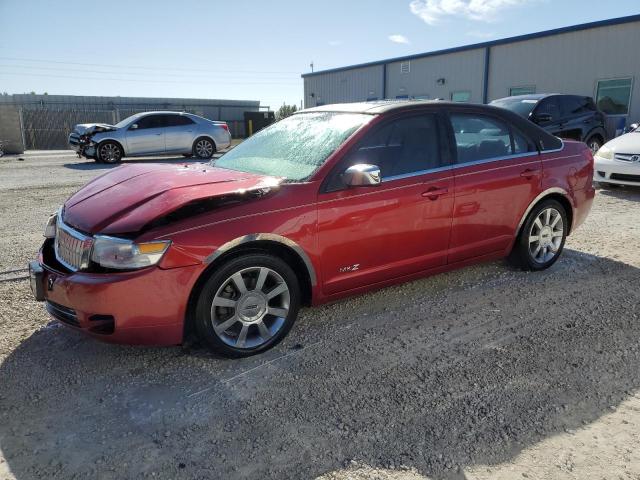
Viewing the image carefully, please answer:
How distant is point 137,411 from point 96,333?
52 centimetres

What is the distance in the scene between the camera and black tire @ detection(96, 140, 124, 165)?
46.9 feet

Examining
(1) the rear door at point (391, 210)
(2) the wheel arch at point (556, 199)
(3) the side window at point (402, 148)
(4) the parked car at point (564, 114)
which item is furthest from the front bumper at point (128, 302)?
(4) the parked car at point (564, 114)

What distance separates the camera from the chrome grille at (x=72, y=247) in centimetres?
291

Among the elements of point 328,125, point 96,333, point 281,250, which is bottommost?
point 96,333

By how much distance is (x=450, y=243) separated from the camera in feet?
13.3

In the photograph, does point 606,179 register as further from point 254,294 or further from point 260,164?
point 254,294

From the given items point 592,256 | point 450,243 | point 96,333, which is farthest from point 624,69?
point 96,333

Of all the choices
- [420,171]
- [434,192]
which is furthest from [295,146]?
[434,192]

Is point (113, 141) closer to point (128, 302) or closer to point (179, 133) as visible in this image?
point (179, 133)

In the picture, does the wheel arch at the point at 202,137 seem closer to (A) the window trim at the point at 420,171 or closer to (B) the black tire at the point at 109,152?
(B) the black tire at the point at 109,152

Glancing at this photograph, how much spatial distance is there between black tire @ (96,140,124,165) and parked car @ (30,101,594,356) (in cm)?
1137

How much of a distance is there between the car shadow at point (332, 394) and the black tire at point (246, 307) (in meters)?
0.13

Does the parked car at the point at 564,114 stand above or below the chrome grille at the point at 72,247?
above

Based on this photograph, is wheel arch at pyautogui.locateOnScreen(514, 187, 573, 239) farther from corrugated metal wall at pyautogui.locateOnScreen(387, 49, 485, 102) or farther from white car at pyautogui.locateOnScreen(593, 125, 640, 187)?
corrugated metal wall at pyautogui.locateOnScreen(387, 49, 485, 102)
